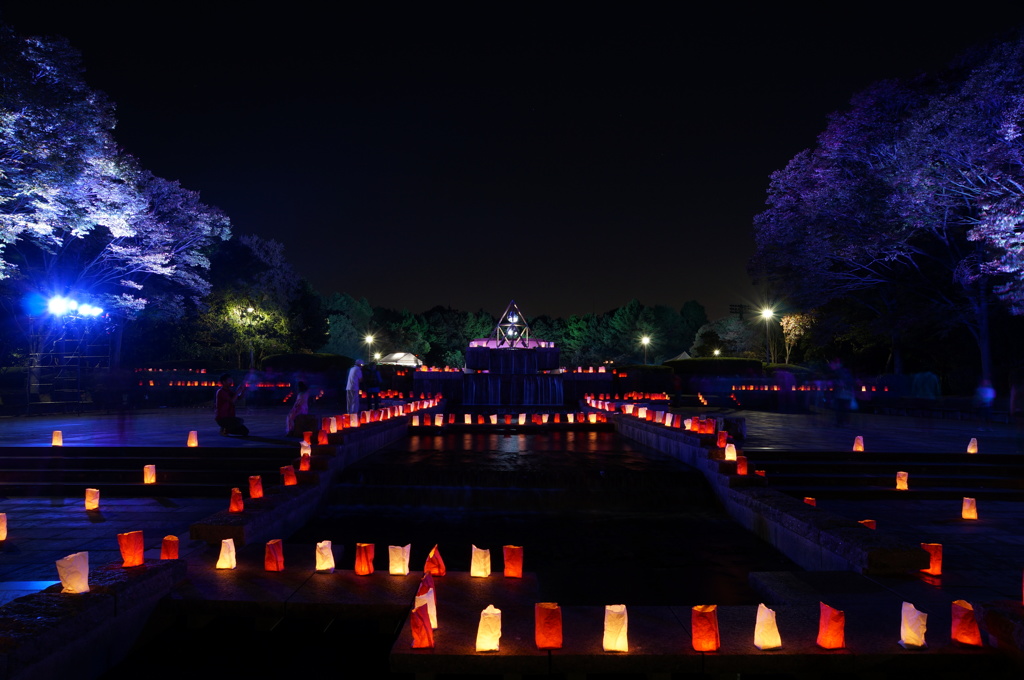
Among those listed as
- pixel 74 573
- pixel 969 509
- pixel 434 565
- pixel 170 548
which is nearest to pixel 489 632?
pixel 434 565

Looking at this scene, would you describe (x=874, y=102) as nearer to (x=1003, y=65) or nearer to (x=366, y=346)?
(x=1003, y=65)

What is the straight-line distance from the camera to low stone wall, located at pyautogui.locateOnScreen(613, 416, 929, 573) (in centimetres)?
510

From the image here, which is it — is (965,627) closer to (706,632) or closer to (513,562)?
(706,632)

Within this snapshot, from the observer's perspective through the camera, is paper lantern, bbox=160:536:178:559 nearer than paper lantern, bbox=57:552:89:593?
No

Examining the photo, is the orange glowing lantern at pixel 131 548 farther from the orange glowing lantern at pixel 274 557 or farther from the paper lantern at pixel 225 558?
the orange glowing lantern at pixel 274 557

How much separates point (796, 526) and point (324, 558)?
15.6ft

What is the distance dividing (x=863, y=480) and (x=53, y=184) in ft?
70.8

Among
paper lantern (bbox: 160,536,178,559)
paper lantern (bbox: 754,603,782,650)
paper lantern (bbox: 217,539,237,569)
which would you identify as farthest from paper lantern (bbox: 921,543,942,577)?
paper lantern (bbox: 160,536,178,559)

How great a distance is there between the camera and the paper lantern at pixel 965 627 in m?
3.69

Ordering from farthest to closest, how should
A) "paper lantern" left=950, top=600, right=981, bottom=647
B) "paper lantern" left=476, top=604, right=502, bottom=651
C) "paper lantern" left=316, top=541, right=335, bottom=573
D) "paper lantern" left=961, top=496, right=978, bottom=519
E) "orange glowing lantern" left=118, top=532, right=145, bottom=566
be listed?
"paper lantern" left=961, top=496, right=978, bottom=519, "paper lantern" left=316, top=541, right=335, bottom=573, "orange glowing lantern" left=118, top=532, right=145, bottom=566, "paper lantern" left=950, top=600, right=981, bottom=647, "paper lantern" left=476, top=604, right=502, bottom=651

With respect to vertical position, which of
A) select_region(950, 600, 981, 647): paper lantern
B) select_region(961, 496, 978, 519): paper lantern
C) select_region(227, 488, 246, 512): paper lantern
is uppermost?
select_region(227, 488, 246, 512): paper lantern

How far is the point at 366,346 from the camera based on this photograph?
66.1 meters

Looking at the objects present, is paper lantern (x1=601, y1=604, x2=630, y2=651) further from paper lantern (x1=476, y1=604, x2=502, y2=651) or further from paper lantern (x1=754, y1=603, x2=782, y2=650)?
paper lantern (x1=754, y1=603, x2=782, y2=650)

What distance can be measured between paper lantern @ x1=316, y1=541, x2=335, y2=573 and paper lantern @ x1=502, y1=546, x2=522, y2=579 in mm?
1147
